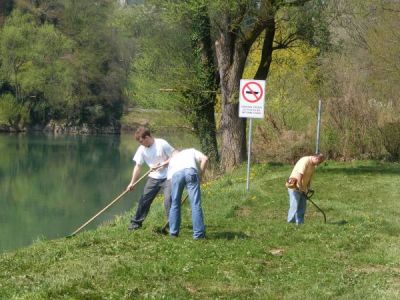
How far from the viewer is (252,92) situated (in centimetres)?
1598

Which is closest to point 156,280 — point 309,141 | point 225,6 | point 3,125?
point 225,6

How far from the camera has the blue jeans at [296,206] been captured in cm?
1241

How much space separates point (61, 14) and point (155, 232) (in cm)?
7761

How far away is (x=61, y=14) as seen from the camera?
276 ft

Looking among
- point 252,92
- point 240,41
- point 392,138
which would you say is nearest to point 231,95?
point 240,41

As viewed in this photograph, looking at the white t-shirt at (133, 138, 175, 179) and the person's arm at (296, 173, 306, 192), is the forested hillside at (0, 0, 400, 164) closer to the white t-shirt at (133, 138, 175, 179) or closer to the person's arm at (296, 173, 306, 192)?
the person's arm at (296, 173, 306, 192)

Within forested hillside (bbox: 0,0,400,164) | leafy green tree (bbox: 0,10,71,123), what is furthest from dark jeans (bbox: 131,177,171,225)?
leafy green tree (bbox: 0,10,71,123)

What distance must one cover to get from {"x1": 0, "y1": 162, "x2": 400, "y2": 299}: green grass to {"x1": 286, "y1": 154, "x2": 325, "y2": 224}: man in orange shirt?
0.51m

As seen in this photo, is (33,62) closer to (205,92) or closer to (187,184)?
(205,92)

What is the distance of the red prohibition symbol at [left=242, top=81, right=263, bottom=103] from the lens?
15.9m

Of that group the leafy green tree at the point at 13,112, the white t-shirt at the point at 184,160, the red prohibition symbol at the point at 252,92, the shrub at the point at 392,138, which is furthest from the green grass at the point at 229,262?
the leafy green tree at the point at 13,112

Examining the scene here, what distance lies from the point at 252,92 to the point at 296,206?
4250 mm

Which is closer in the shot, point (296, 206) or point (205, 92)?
point (296, 206)

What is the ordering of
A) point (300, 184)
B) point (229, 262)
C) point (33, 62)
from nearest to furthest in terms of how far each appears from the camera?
point (229, 262) < point (300, 184) < point (33, 62)
